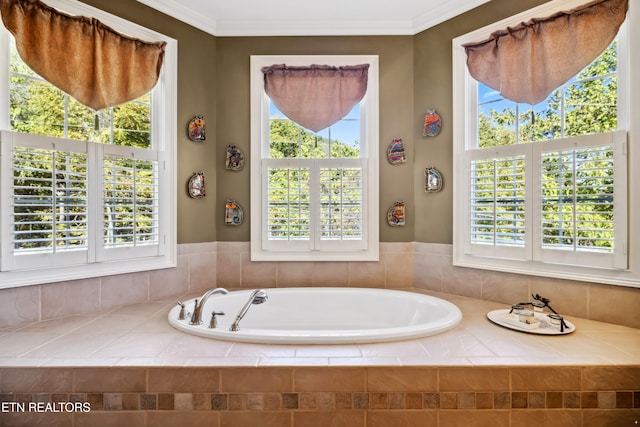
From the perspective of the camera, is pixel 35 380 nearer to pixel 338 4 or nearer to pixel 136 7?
pixel 136 7

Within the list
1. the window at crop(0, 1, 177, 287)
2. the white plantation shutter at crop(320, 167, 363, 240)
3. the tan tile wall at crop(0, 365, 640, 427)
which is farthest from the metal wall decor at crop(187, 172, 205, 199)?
the tan tile wall at crop(0, 365, 640, 427)

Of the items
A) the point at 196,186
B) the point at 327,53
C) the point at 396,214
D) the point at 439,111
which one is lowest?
the point at 396,214

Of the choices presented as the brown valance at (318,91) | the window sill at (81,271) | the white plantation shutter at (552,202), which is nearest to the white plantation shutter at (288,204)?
the brown valance at (318,91)

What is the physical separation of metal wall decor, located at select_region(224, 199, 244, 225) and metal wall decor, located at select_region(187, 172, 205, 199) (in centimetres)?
22

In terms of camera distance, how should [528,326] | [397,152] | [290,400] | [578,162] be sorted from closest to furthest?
[290,400]
[528,326]
[578,162]
[397,152]

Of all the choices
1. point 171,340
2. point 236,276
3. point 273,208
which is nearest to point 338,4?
point 273,208

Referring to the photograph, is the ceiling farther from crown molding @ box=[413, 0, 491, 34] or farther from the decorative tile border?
the decorative tile border

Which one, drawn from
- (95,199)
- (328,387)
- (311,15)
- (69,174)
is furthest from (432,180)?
(69,174)

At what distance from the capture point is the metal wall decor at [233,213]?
→ 2.61 m

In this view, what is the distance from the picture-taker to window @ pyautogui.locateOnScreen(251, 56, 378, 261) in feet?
8.41

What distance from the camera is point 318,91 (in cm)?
254

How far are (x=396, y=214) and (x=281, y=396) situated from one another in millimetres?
1664

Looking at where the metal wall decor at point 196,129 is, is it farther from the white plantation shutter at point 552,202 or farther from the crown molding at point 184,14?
the white plantation shutter at point 552,202

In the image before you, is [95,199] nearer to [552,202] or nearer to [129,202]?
[129,202]
